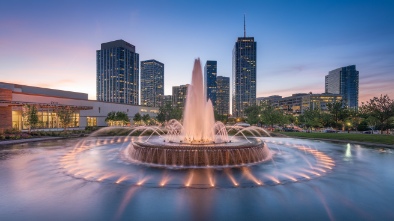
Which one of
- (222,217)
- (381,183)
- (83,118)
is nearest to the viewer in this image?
(222,217)

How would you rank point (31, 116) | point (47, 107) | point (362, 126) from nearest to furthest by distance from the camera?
point (31, 116) < point (47, 107) < point (362, 126)

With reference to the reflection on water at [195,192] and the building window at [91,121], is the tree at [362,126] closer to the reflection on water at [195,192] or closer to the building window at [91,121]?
the reflection on water at [195,192]

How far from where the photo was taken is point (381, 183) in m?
11.6

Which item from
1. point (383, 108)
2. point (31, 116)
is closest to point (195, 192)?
point (31, 116)

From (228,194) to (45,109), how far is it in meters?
57.0

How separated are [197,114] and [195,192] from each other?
10.9 meters

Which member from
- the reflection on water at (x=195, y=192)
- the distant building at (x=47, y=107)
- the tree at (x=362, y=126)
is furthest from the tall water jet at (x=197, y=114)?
the tree at (x=362, y=126)

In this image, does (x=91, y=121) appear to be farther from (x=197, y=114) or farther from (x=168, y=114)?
(x=197, y=114)

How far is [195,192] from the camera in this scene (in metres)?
9.77

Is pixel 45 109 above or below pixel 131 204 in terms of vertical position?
above

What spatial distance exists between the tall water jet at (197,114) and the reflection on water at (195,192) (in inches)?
259

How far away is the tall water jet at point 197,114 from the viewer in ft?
66.3

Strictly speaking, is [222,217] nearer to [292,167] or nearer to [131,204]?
[131,204]

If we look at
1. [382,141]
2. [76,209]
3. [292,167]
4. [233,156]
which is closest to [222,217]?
[76,209]
